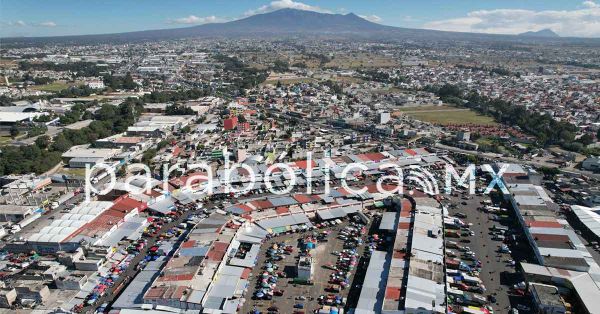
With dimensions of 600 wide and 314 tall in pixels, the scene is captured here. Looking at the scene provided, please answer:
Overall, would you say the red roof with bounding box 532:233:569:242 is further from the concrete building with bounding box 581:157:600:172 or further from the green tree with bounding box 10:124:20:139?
the green tree with bounding box 10:124:20:139

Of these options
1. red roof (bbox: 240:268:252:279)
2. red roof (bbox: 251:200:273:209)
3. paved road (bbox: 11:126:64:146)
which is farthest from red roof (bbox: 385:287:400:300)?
paved road (bbox: 11:126:64:146)

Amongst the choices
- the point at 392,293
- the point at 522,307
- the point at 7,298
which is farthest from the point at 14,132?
the point at 522,307

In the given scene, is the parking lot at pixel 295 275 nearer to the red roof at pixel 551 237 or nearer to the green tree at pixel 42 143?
the red roof at pixel 551 237

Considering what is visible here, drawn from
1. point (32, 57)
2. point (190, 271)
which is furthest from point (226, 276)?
point (32, 57)

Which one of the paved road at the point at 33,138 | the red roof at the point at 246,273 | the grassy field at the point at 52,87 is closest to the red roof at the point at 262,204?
the red roof at the point at 246,273

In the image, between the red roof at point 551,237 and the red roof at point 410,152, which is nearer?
the red roof at point 551,237

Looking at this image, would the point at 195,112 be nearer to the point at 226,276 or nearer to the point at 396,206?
the point at 396,206
